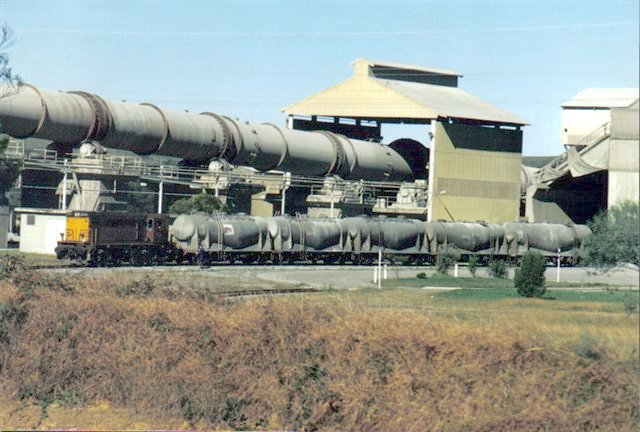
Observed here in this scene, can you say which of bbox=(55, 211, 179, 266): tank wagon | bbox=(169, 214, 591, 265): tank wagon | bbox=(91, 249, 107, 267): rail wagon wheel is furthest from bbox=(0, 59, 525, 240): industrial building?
bbox=(91, 249, 107, 267): rail wagon wheel

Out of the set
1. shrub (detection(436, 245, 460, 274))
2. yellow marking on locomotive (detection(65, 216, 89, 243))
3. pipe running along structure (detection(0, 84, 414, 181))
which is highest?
pipe running along structure (detection(0, 84, 414, 181))

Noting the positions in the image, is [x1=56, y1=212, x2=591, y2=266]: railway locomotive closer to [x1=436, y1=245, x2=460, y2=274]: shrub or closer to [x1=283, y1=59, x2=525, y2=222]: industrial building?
[x1=436, y1=245, x2=460, y2=274]: shrub

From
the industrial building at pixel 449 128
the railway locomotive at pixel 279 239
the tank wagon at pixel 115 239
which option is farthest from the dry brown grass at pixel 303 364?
the industrial building at pixel 449 128

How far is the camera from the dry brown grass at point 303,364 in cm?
1157

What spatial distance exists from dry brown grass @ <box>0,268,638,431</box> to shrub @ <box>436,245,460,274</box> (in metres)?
24.8

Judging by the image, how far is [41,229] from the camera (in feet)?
194

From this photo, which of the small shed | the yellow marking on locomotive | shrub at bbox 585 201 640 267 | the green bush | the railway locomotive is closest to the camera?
shrub at bbox 585 201 640 267

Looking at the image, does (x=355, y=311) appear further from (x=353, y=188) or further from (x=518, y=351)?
(x=353, y=188)

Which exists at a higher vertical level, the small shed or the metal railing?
the metal railing

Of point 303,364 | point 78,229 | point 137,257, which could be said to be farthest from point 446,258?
point 303,364

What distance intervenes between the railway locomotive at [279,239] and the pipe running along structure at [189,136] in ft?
31.8

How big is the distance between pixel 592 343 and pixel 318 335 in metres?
5.35

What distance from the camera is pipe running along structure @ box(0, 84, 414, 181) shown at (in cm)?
5959

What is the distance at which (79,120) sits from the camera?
2443 inches
